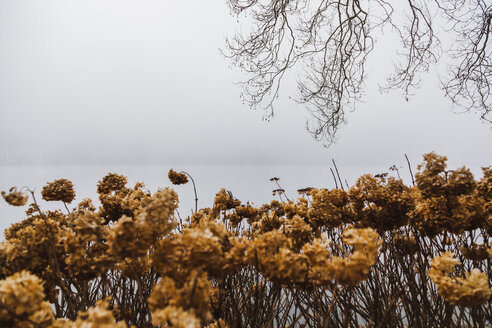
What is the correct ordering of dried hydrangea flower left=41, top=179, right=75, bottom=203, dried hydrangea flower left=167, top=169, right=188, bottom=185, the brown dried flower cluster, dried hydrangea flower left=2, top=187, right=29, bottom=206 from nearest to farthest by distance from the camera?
the brown dried flower cluster
dried hydrangea flower left=2, top=187, right=29, bottom=206
dried hydrangea flower left=41, top=179, right=75, bottom=203
dried hydrangea flower left=167, top=169, right=188, bottom=185

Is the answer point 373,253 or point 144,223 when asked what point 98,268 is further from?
point 373,253

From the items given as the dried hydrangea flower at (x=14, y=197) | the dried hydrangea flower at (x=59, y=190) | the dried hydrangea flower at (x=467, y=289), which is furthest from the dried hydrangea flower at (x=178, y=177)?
the dried hydrangea flower at (x=467, y=289)

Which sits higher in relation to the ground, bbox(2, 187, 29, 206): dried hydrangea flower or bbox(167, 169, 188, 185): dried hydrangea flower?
bbox(2, 187, 29, 206): dried hydrangea flower

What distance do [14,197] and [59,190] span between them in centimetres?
106

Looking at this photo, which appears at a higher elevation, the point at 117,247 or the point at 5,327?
the point at 117,247

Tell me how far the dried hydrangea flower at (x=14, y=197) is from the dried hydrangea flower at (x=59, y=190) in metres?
1.03

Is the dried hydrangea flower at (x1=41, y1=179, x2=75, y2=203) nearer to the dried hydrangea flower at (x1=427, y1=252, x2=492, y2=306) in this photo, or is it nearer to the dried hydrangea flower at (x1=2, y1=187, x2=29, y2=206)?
the dried hydrangea flower at (x1=2, y1=187, x2=29, y2=206)

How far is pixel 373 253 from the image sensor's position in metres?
0.79

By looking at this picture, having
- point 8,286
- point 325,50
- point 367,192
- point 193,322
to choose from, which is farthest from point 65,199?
point 325,50

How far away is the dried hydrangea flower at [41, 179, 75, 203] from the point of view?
180 centimetres

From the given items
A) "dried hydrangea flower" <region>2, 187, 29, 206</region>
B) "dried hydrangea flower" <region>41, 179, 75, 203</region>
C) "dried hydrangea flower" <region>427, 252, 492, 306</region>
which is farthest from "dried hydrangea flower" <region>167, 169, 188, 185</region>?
"dried hydrangea flower" <region>427, 252, 492, 306</region>

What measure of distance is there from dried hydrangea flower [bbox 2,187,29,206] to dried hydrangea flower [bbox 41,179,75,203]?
103 cm

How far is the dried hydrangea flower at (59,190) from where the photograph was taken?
1799 mm

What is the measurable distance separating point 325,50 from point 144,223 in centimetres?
559
